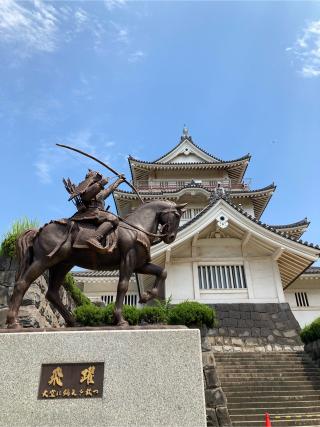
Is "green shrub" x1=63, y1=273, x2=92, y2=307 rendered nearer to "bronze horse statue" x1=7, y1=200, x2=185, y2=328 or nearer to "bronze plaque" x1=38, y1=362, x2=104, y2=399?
"bronze horse statue" x1=7, y1=200, x2=185, y2=328

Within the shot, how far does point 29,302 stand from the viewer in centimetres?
704

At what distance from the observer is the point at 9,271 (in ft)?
24.6

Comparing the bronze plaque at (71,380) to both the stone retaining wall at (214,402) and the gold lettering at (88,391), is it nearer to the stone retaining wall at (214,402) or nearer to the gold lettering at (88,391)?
the gold lettering at (88,391)

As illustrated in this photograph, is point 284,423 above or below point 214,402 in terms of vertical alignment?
below

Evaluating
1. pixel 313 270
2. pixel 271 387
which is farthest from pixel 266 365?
pixel 313 270

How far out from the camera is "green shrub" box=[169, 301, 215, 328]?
31.6 ft

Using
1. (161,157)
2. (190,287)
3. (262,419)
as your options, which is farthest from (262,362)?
(161,157)

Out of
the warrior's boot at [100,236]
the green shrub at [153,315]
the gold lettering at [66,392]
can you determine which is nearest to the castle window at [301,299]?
the green shrub at [153,315]

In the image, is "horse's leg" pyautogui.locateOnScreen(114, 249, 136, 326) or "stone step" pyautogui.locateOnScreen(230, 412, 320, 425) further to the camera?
"stone step" pyautogui.locateOnScreen(230, 412, 320, 425)

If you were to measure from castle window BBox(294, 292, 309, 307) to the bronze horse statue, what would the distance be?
624 inches

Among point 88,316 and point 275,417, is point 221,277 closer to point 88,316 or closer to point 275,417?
point 88,316

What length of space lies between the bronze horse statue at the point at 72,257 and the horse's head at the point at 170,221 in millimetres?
16

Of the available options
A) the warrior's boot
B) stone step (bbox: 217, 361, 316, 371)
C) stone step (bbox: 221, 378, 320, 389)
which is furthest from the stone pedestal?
stone step (bbox: 217, 361, 316, 371)

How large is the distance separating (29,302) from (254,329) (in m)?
9.56
